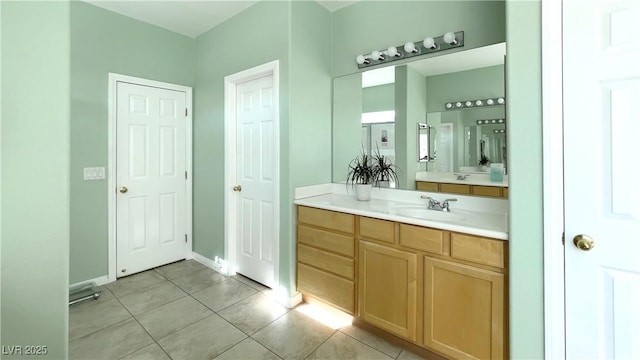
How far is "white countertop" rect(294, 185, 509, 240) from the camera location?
146cm

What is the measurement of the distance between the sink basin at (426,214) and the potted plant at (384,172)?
0.39 metres

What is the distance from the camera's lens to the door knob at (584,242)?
1181 mm

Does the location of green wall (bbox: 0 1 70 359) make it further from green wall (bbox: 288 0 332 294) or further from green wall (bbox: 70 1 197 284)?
green wall (bbox: 70 1 197 284)

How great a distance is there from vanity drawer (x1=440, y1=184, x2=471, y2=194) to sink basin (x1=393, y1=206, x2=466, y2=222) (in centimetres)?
19

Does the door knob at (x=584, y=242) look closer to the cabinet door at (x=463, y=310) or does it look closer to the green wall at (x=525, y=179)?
the green wall at (x=525, y=179)

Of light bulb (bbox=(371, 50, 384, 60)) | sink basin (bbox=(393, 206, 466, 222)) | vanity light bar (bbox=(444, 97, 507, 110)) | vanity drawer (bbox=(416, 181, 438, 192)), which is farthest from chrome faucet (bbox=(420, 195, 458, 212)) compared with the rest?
light bulb (bbox=(371, 50, 384, 60))

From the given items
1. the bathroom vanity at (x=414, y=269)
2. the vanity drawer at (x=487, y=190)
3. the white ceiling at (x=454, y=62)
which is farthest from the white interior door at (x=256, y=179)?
the vanity drawer at (x=487, y=190)

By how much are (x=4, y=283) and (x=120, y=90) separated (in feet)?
7.85

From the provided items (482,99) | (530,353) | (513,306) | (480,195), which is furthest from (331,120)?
(530,353)

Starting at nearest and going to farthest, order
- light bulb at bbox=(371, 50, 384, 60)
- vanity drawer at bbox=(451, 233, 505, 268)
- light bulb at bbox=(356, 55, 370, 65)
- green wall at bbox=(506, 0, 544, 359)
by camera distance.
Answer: green wall at bbox=(506, 0, 544, 359)
vanity drawer at bbox=(451, 233, 505, 268)
light bulb at bbox=(371, 50, 384, 60)
light bulb at bbox=(356, 55, 370, 65)

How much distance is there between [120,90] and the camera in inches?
109

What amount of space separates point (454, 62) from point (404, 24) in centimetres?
54

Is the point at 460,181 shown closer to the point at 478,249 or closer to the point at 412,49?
the point at 478,249

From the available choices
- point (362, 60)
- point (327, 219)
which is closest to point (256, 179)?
point (327, 219)
